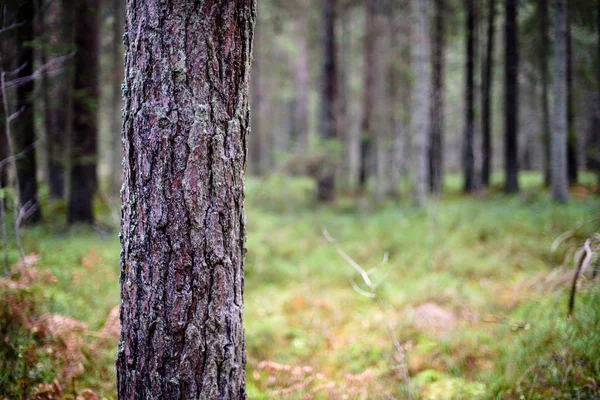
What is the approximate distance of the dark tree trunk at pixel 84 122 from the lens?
8438 millimetres

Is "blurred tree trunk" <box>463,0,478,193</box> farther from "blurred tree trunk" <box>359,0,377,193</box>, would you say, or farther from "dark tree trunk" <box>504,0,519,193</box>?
"blurred tree trunk" <box>359,0,377,193</box>

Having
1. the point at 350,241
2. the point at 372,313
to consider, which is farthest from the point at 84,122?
the point at 372,313

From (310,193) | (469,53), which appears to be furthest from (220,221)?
(469,53)

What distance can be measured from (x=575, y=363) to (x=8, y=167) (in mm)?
8550

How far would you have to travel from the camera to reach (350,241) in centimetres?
921

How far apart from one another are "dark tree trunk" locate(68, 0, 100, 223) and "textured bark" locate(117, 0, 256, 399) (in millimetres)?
7562

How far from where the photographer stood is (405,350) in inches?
167

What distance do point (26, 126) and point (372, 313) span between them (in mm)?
7117

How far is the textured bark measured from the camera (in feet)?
6.39

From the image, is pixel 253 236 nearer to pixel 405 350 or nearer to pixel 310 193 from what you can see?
pixel 405 350

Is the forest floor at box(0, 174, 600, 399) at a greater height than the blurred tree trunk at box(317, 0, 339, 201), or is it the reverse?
the blurred tree trunk at box(317, 0, 339, 201)

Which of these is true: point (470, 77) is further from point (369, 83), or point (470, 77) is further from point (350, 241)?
point (350, 241)

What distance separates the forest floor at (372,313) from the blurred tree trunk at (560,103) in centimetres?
132

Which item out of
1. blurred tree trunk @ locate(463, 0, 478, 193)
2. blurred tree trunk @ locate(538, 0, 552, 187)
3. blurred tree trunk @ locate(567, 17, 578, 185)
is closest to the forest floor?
blurred tree trunk @ locate(463, 0, 478, 193)
